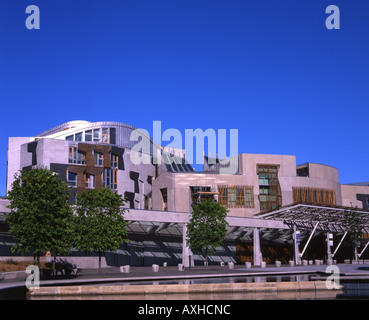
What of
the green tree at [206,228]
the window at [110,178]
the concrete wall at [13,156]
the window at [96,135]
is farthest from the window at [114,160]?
the green tree at [206,228]

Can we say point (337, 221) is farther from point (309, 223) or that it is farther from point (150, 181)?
point (150, 181)

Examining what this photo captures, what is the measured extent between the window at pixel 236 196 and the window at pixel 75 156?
2444cm

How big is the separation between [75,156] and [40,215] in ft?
140

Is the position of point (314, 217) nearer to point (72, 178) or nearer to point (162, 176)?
point (162, 176)

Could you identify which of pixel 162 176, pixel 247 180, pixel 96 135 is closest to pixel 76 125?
pixel 96 135

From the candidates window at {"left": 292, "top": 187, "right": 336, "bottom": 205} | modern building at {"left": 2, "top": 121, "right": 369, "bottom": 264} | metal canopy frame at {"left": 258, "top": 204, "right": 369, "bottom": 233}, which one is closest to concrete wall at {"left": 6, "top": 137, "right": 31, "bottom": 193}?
modern building at {"left": 2, "top": 121, "right": 369, "bottom": 264}

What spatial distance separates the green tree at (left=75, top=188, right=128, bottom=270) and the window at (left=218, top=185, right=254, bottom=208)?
3700 centimetres

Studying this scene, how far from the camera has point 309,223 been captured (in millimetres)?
79625

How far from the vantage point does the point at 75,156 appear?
82688mm

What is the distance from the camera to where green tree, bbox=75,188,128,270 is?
48.0 metres

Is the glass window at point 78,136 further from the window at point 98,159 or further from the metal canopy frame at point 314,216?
the metal canopy frame at point 314,216

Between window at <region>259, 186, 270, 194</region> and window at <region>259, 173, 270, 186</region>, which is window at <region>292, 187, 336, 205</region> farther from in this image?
window at <region>259, 173, 270, 186</region>
